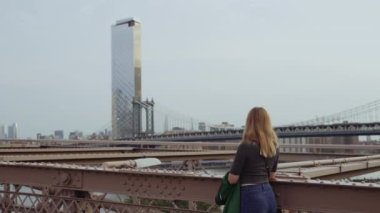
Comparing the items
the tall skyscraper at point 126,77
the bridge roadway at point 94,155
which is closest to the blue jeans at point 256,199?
the bridge roadway at point 94,155

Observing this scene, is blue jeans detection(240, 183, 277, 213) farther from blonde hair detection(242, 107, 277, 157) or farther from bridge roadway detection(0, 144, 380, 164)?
bridge roadway detection(0, 144, 380, 164)

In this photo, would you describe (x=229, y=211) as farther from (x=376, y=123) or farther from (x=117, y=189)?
(x=376, y=123)

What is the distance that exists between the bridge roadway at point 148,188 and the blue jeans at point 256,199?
228 mm

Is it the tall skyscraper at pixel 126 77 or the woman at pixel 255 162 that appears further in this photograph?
the tall skyscraper at pixel 126 77

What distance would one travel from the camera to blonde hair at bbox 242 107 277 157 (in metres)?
4.26

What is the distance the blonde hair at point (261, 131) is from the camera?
4.26 metres

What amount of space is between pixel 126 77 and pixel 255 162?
402ft

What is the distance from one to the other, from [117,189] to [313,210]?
226 cm

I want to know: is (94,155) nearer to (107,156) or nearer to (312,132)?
(107,156)

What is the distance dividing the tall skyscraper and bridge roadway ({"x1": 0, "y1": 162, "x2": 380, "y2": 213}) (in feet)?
332

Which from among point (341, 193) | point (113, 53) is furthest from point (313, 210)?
point (113, 53)

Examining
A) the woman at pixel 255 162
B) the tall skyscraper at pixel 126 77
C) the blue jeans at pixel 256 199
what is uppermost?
the tall skyscraper at pixel 126 77

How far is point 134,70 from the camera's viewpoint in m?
122

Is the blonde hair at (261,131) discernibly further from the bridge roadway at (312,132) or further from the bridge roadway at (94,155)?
the bridge roadway at (312,132)
